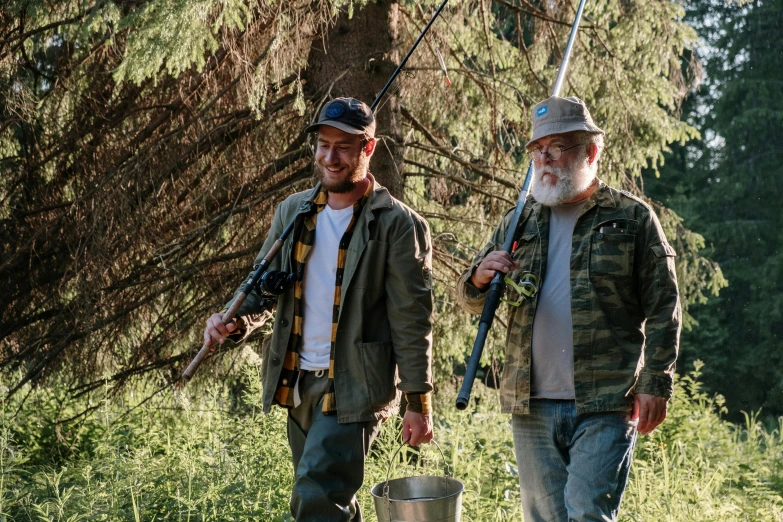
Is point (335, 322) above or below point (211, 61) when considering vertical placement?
below

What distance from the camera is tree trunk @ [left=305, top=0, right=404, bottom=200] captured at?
20.8 ft

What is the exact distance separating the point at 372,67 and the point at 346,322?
3067 mm

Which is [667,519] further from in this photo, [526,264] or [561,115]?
[561,115]

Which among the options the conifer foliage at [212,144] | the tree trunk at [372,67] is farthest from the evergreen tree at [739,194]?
the tree trunk at [372,67]

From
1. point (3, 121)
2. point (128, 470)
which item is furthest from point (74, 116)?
point (128, 470)

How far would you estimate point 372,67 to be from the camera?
6363 mm

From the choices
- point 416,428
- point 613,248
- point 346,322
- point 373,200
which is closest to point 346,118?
point 373,200

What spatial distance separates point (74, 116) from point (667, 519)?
526cm

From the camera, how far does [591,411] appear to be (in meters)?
3.40

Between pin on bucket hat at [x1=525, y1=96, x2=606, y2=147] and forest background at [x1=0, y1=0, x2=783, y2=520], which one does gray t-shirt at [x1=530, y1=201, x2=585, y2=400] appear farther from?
forest background at [x1=0, y1=0, x2=783, y2=520]

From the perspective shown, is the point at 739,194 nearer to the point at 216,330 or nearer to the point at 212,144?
the point at 212,144

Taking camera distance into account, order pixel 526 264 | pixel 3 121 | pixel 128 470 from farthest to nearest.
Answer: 1. pixel 3 121
2. pixel 128 470
3. pixel 526 264

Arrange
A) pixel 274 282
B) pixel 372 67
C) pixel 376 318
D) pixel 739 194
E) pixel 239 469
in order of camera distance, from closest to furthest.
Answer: pixel 274 282 → pixel 376 318 → pixel 239 469 → pixel 372 67 → pixel 739 194

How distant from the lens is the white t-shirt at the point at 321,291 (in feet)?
12.4
